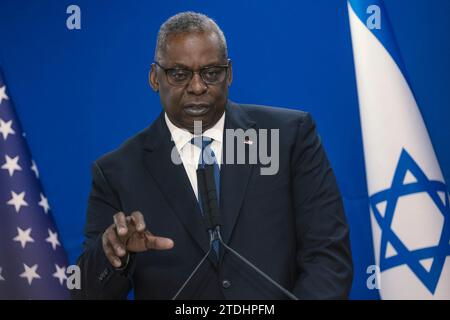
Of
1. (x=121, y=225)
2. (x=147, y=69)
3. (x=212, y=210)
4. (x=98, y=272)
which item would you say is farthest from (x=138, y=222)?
(x=147, y=69)

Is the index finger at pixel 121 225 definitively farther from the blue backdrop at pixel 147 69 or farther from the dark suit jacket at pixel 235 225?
the blue backdrop at pixel 147 69

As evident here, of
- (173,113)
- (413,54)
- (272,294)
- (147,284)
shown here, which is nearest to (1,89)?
(173,113)

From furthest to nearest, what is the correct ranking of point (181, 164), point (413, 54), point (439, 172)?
point (413, 54)
point (439, 172)
point (181, 164)

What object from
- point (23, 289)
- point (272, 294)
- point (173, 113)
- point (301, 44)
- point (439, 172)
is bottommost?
point (23, 289)

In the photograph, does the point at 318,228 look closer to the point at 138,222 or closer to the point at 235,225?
the point at 235,225

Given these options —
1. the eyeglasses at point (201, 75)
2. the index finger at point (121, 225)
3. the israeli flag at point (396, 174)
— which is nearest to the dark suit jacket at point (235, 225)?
the eyeglasses at point (201, 75)

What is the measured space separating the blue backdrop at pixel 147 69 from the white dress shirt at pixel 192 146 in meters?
1.03

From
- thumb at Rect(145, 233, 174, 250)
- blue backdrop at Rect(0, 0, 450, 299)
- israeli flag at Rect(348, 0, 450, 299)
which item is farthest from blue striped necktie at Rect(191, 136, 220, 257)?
blue backdrop at Rect(0, 0, 450, 299)

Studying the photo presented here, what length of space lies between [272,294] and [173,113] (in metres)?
0.59

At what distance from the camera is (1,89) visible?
2.85 m

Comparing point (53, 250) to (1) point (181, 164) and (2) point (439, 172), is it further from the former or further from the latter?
(2) point (439, 172)

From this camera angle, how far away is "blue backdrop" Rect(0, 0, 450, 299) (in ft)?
10.1

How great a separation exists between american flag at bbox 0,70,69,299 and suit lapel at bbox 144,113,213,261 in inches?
33.0

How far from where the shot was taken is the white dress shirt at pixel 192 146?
2.06 m
